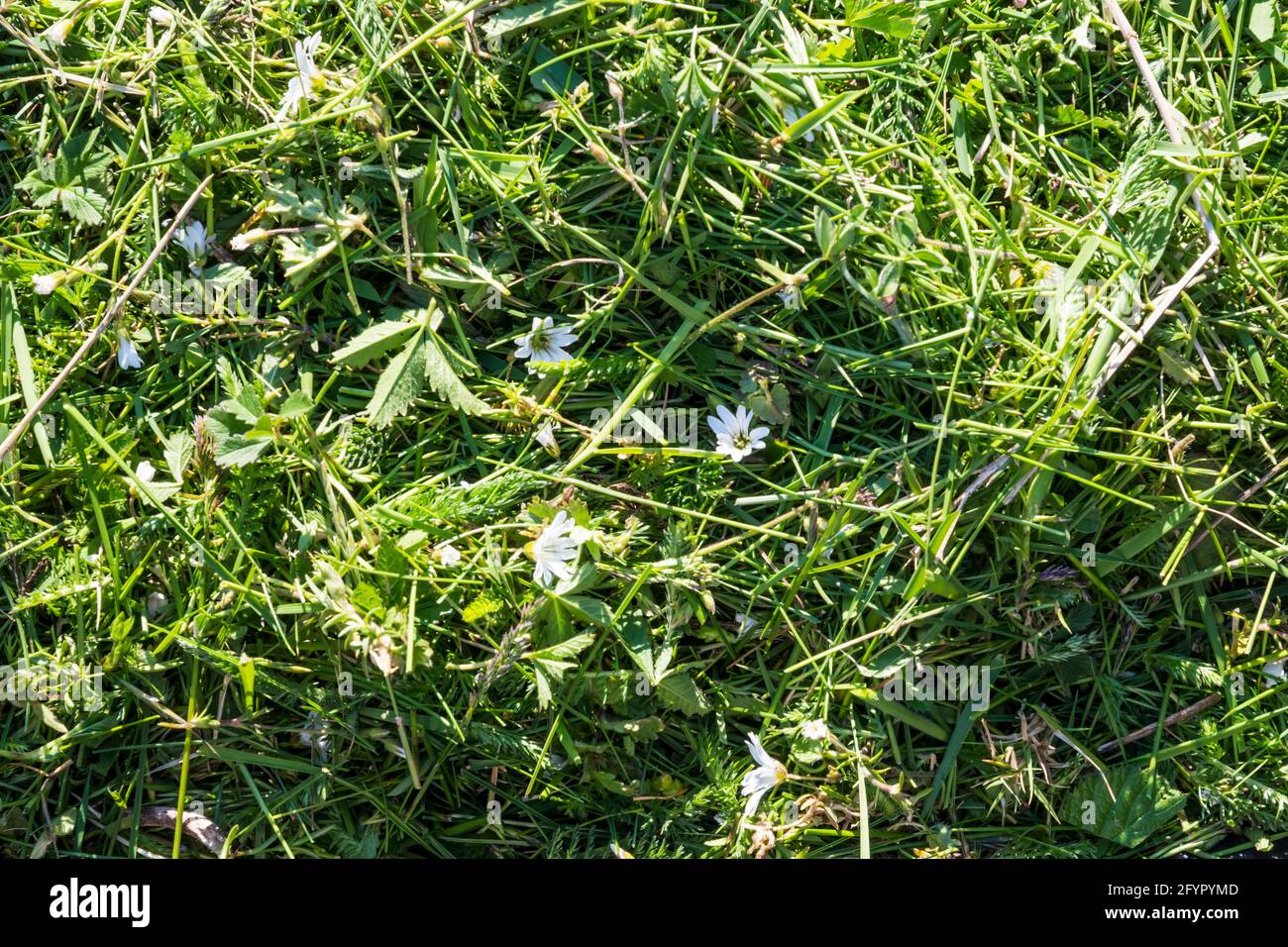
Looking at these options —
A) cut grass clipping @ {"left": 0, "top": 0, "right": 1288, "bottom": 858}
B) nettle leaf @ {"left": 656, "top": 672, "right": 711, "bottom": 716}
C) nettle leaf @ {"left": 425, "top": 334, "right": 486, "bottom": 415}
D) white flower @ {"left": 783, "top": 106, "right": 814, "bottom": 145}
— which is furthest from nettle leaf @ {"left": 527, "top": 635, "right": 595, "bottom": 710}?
white flower @ {"left": 783, "top": 106, "right": 814, "bottom": 145}

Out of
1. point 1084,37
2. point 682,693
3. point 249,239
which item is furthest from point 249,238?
A: point 1084,37

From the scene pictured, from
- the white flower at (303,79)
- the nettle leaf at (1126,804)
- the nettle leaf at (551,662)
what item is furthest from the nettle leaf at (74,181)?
the nettle leaf at (1126,804)

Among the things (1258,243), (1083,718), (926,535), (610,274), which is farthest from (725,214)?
(1083,718)

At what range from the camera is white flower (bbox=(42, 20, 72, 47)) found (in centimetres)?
191

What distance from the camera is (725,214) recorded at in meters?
1.90

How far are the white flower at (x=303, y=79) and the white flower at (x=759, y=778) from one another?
4.95ft

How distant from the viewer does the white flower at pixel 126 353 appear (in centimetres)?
190

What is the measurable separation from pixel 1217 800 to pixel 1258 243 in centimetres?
112

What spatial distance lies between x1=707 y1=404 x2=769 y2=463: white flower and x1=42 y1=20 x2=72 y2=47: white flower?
1478 mm

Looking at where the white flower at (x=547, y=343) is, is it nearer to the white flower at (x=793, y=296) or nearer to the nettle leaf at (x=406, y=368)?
the nettle leaf at (x=406, y=368)

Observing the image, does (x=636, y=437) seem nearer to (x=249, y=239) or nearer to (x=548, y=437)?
(x=548, y=437)

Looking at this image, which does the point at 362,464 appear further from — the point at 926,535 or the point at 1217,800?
the point at 1217,800

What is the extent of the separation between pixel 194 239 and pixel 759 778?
152cm

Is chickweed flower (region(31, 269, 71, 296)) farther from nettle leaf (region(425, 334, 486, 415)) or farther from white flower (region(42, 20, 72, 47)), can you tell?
nettle leaf (region(425, 334, 486, 415))
